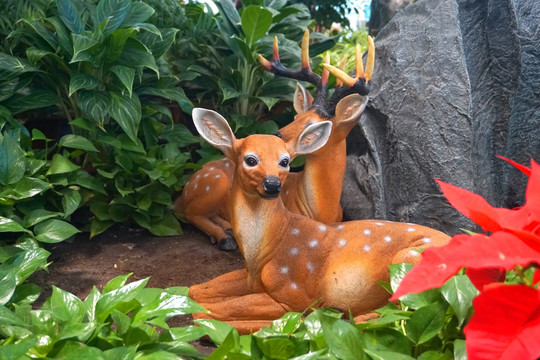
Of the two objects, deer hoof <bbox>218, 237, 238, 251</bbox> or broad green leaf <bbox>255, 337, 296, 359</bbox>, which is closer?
broad green leaf <bbox>255, 337, 296, 359</bbox>

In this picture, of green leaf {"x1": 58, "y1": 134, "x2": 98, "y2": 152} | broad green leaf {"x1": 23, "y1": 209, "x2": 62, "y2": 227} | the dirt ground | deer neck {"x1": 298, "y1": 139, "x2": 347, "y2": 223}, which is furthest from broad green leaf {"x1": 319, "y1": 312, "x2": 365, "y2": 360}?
green leaf {"x1": 58, "y1": 134, "x2": 98, "y2": 152}

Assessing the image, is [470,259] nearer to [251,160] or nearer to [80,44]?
[251,160]

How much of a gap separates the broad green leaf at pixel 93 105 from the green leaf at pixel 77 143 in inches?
6.2

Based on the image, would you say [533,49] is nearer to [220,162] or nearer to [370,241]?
[370,241]

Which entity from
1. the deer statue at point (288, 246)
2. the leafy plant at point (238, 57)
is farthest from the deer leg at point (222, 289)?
the leafy plant at point (238, 57)

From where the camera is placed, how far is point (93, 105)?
3674 mm

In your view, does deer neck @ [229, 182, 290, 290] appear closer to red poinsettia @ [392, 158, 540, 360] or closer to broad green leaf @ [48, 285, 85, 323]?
broad green leaf @ [48, 285, 85, 323]

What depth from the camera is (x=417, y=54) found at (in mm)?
3479

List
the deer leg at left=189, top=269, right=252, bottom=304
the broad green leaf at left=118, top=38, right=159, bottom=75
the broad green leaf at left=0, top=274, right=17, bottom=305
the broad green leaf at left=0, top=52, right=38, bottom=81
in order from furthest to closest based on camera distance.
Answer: the broad green leaf at left=118, top=38, right=159, bottom=75, the broad green leaf at left=0, top=52, right=38, bottom=81, the deer leg at left=189, top=269, right=252, bottom=304, the broad green leaf at left=0, top=274, right=17, bottom=305

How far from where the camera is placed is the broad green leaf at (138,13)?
379 cm

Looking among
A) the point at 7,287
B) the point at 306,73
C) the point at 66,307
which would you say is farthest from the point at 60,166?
the point at 66,307

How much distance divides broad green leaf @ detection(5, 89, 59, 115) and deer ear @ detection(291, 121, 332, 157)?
197cm

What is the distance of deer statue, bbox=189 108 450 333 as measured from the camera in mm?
2568

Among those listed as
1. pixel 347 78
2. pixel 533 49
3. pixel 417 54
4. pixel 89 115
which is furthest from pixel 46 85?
pixel 533 49
